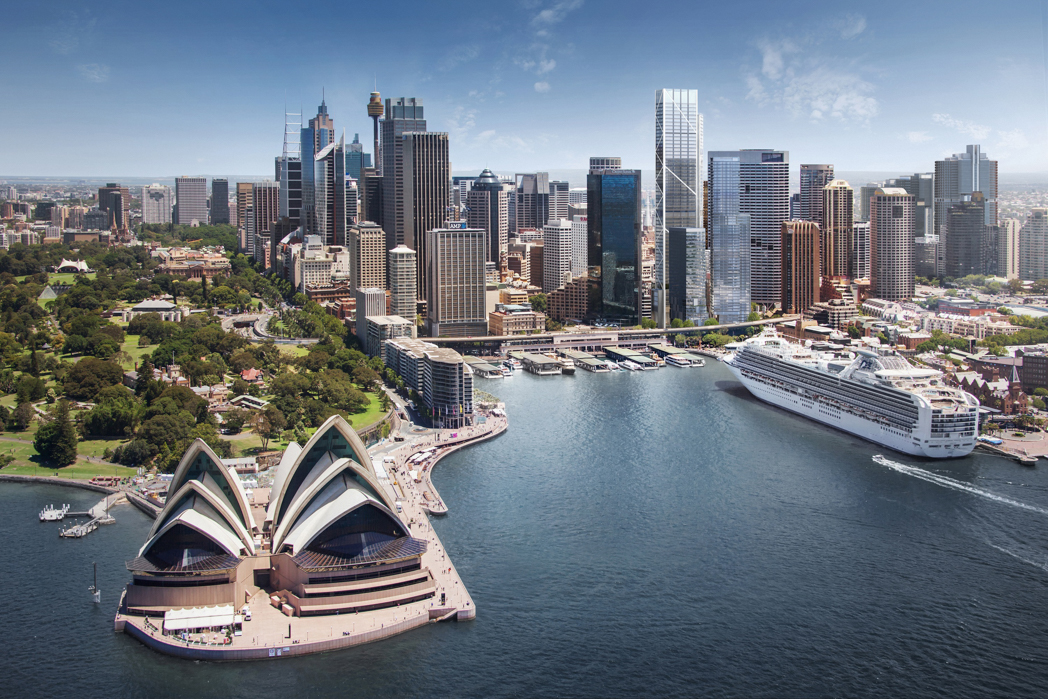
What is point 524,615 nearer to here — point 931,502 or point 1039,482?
point 931,502

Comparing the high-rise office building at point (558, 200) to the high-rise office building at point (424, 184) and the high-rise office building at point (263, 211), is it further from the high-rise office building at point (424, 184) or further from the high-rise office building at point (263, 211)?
the high-rise office building at point (424, 184)

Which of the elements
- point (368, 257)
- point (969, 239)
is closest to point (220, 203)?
point (368, 257)

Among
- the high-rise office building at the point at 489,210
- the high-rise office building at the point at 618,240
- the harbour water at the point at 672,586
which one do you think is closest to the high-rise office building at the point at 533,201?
the high-rise office building at the point at 489,210

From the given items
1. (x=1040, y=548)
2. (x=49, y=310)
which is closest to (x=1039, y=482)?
(x=1040, y=548)

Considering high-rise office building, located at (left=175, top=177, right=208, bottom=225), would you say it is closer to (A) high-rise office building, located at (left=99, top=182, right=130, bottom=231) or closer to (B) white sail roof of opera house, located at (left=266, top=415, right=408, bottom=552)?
(A) high-rise office building, located at (left=99, top=182, right=130, bottom=231)

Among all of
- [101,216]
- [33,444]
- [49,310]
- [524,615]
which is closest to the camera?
[524,615]

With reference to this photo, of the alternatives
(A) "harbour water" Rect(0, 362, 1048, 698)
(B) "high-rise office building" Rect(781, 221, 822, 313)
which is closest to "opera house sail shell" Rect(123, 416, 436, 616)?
(A) "harbour water" Rect(0, 362, 1048, 698)

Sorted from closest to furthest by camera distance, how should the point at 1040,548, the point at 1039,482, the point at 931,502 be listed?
the point at 1040,548 → the point at 931,502 → the point at 1039,482

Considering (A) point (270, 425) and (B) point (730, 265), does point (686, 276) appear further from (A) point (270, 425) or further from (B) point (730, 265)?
(A) point (270, 425)
